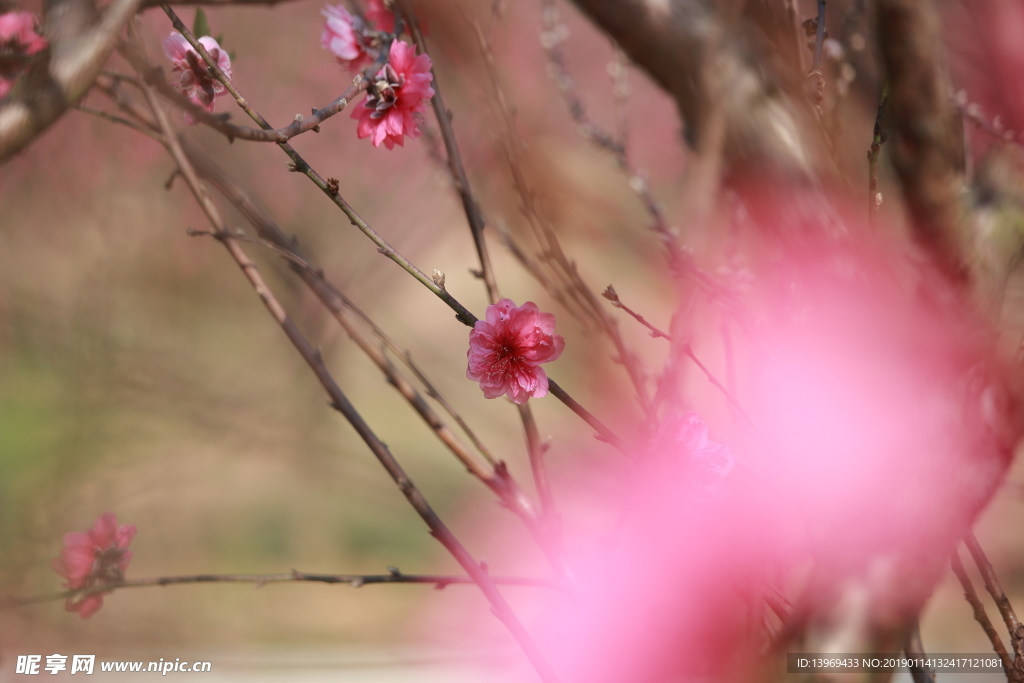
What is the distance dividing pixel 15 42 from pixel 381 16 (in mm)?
258

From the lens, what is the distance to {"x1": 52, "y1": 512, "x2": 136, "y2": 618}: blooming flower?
509 mm

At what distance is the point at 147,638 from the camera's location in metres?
1.77

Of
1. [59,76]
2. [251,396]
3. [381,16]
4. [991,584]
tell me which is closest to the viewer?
[59,76]

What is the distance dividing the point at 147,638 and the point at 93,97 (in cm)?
149

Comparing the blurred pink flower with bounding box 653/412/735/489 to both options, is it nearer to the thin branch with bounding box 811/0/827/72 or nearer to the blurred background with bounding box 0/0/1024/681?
the thin branch with bounding box 811/0/827/72

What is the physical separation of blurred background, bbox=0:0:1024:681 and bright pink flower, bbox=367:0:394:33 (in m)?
1.00

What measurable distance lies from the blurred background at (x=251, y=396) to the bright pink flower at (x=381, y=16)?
100cm

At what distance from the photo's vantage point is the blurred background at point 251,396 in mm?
1739

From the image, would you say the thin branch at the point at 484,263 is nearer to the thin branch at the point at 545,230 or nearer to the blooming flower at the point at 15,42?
the thin branch at the point at 545,230

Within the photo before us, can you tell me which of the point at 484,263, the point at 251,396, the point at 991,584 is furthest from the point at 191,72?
the point at 251,396

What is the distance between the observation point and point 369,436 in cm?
43

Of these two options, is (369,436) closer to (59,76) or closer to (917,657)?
(59,76)

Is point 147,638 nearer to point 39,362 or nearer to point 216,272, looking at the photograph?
point 39,362

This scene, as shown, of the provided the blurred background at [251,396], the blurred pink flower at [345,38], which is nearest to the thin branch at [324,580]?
the blurred pink flower at [345,38]
